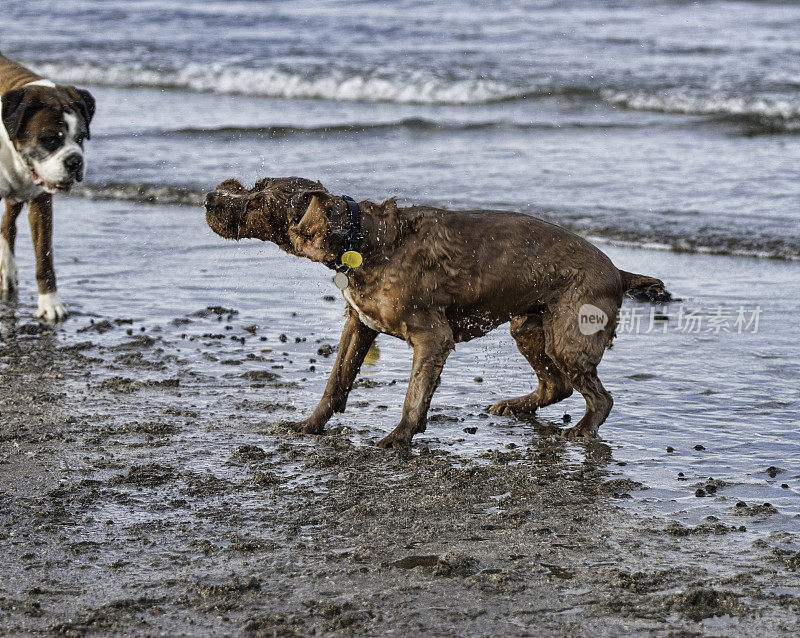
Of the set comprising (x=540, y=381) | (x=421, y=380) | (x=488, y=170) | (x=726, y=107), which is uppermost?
(x=726, y=107)

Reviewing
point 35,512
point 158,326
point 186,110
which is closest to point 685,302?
point 158,326

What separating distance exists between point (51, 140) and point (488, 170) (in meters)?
5.65

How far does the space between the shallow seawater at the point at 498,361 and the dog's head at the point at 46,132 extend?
0.97 m

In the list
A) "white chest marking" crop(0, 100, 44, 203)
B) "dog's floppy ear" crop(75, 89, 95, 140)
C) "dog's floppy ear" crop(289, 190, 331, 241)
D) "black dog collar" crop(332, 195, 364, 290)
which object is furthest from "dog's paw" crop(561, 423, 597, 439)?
"white chest marking" crop(0, 100, 44, 203)

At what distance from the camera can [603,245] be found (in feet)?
30.6

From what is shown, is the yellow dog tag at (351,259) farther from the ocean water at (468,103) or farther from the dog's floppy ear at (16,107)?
the ocean water at (468,103)

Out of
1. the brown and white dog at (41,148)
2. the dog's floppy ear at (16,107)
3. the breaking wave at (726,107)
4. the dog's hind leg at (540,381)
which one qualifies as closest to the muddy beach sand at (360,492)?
the dog's hind leg at (540,381)

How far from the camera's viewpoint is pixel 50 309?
7.35m

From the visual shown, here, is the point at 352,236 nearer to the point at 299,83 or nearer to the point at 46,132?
the point at 46,132

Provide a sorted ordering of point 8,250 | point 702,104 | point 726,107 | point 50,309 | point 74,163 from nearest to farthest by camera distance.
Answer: point 74,163, point 50,309, point 8,250, point 726,107, point 702,104

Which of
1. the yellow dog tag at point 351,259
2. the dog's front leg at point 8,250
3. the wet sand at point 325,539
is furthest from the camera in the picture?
the dog's front leg at point 8,250

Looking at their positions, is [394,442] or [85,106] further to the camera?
[85,106]

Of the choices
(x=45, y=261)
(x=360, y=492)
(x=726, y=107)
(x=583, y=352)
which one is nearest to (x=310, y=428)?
(x=360, y=492)

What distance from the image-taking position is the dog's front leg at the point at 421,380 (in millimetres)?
5156
